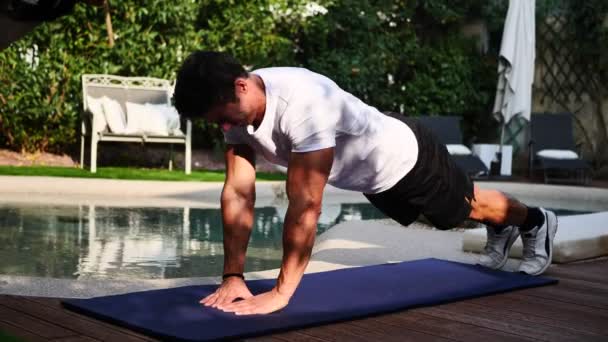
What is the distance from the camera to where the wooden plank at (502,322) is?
258 centimetres

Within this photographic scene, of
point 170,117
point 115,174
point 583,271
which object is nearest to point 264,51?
point 170,117

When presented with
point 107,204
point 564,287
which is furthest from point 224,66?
point 107,204

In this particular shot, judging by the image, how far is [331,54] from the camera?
36.9ft

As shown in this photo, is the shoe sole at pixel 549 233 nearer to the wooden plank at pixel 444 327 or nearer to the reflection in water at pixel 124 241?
the wooden plank at pixel 444 327

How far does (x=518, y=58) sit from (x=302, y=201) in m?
8.67

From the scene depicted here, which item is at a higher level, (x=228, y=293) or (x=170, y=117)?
(x=170, y=117)

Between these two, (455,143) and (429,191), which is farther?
(455,143)

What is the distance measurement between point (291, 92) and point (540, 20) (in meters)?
9.85

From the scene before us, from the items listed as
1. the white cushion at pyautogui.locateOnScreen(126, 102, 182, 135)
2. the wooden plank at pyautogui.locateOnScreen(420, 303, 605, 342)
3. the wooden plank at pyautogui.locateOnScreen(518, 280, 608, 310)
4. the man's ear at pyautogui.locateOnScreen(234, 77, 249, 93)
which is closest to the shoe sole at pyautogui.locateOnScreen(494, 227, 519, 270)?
the wooden plank at pyautogui.locateOnScreen(518, 280, 608, 310)

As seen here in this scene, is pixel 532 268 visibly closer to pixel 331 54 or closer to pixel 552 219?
pixel 552 219

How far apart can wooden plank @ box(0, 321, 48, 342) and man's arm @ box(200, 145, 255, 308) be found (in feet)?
2.12

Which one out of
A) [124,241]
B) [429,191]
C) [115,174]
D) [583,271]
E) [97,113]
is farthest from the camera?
[97,113]

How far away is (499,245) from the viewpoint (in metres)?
3.72

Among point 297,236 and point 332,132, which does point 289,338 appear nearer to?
point 297,236
